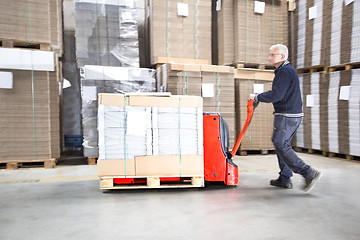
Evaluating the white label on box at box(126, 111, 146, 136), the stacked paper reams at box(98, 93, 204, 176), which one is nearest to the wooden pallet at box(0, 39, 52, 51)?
the stacked paper reams at box(98, 93, 204, 176)

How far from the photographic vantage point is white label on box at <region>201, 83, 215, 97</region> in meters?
6.00

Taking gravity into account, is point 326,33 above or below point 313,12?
below

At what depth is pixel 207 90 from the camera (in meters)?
6.04

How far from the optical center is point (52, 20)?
6004 millimetres

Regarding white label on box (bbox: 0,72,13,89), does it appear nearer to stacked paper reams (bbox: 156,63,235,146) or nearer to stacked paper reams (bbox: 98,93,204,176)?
stacked paper reams (bbox: 98,93,204,176)

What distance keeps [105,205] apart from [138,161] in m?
0.71

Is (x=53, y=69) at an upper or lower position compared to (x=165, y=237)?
upper

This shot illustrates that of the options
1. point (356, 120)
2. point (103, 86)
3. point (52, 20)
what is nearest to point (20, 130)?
point (103, 86)

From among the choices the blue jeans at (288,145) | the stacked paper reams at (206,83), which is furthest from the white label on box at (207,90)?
the blue jeans at (288,145)

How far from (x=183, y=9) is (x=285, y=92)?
12.3 feet

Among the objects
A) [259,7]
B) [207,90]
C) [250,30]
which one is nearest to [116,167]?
[207,90]

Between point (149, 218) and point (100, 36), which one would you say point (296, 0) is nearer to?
point (100, 36)

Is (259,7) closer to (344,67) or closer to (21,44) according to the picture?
(344,67)

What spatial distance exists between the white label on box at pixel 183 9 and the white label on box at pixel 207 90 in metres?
1.72
